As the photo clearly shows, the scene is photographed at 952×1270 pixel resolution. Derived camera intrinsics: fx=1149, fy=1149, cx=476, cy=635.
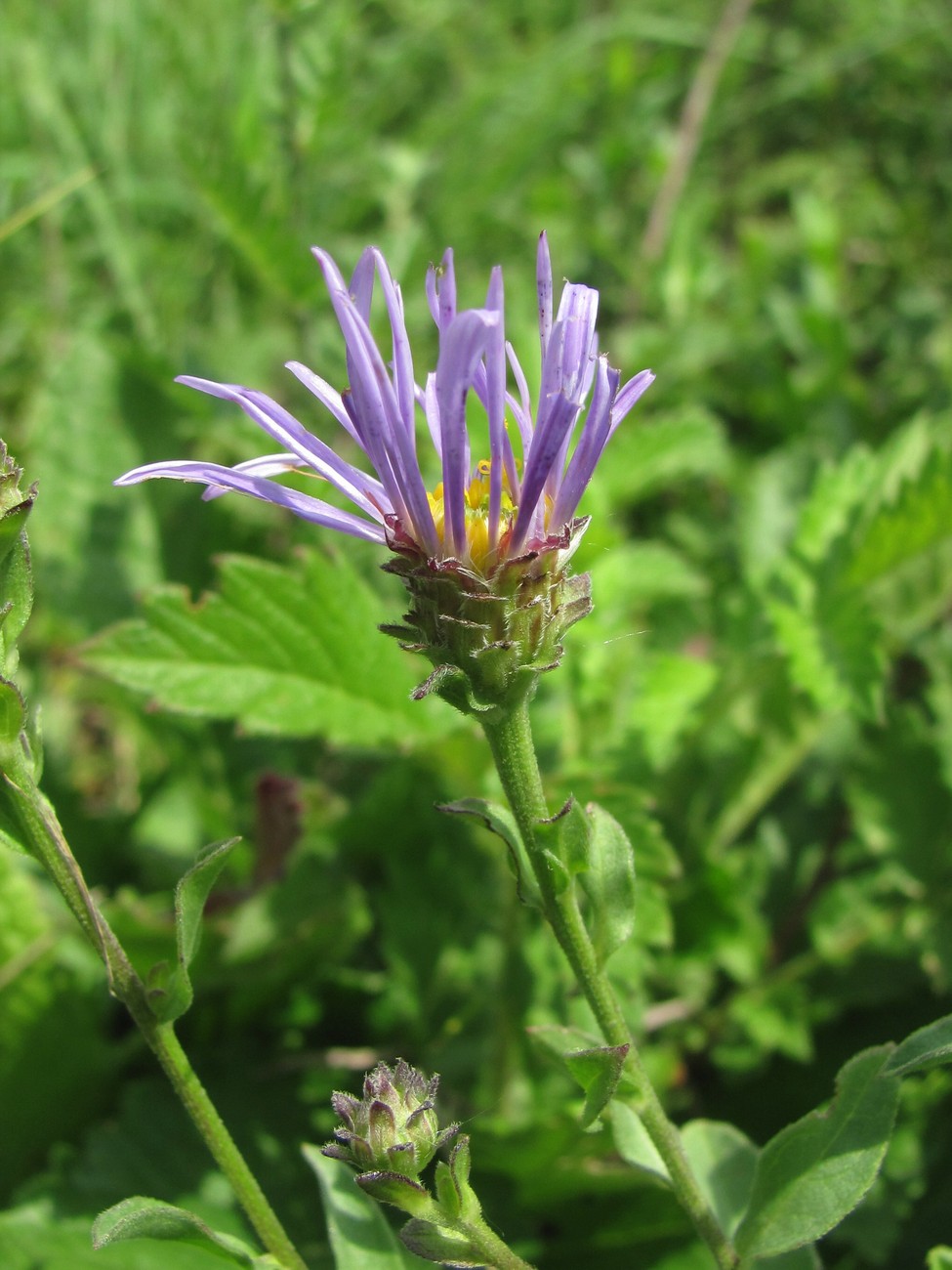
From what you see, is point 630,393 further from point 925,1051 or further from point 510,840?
point 925,1051

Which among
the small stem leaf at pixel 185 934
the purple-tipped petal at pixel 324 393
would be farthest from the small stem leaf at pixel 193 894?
the purple-tipped petal at pixel 324 393

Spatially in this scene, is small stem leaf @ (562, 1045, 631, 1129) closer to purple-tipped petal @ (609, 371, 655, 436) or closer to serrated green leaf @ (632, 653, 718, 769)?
purple-tipped petal @ (609, 371, 655, 436)

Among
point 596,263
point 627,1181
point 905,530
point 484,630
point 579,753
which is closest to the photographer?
point 484,630

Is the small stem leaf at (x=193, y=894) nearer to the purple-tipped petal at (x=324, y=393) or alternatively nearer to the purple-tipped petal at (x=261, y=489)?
the purple-tipped petal at (x=261, y=489)

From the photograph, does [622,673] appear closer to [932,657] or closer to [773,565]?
[773,565]

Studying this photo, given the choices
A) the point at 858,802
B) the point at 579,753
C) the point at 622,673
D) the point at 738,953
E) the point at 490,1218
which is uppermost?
the point at 622,673

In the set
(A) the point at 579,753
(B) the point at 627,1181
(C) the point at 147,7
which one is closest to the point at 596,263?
(C) the point at 147,7

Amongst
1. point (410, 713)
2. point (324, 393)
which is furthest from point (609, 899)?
point (410, 713)

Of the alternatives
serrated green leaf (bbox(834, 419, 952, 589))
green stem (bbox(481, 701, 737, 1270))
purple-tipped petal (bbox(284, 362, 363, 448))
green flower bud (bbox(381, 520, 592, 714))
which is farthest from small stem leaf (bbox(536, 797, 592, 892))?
serrated green leaf (bbox(834, 419, 952, 589))
